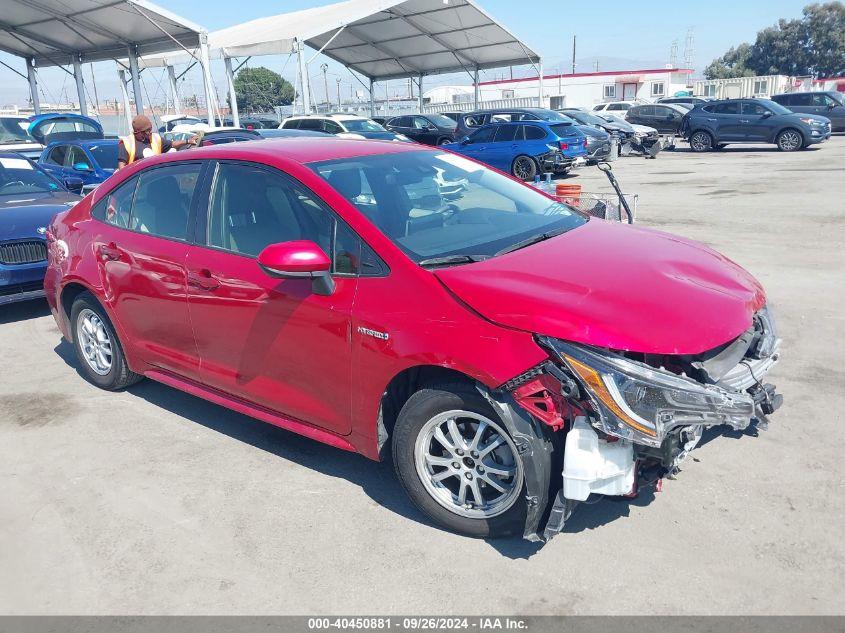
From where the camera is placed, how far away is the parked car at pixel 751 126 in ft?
75.0

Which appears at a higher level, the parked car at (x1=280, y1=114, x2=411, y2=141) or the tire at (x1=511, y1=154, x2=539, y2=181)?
the parked car at (x1=280, y1=114, x2=411, y2=141)

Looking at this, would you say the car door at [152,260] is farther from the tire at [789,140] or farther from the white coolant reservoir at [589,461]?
the tire at [789,140]

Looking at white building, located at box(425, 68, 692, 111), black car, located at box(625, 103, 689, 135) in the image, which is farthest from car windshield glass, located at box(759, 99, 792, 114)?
white building, located at box(425, 68, 692, 111)

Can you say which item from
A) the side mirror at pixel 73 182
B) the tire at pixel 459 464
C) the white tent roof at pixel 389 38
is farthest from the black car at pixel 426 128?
the tire at pixel 459 464

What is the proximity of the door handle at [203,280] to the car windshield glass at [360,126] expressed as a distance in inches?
702

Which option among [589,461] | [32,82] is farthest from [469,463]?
[32,82]

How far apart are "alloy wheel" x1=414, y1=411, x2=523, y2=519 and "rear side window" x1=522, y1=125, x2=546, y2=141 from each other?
1581 cm

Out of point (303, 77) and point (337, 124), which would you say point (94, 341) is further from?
point (303, 77)

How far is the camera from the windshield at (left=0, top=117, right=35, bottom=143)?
1672 cm

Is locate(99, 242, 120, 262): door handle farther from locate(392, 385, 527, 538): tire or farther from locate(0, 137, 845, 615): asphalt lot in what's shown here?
locate(392, 385, 527, 538): tire

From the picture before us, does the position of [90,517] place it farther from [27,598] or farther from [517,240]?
[517,240]

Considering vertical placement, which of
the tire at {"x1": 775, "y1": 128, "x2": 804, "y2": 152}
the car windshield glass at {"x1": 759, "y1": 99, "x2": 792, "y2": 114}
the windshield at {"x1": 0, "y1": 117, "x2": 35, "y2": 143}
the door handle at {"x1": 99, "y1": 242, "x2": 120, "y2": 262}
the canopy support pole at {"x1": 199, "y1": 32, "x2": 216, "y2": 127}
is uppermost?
the canopy support pole at {"x1": 199, "y1": 32, "x2": 216, "y2": 127}

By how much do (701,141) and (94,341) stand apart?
24000 mm
